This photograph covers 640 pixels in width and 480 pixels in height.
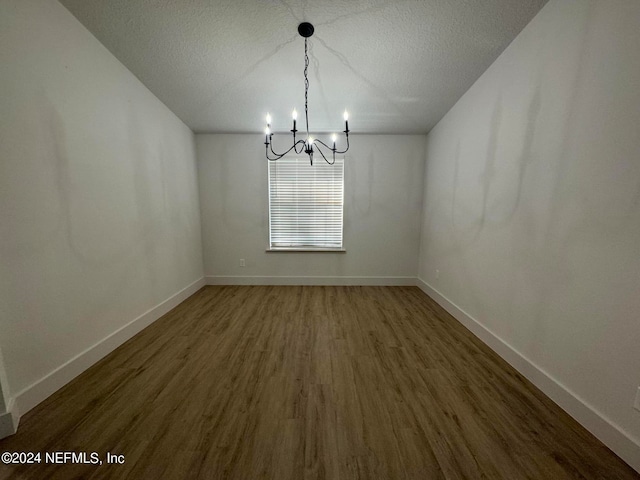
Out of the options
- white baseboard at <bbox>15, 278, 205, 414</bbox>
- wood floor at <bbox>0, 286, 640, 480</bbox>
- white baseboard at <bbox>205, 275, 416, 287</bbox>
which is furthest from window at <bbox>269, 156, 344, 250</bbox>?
white baseboard at <bbox>15, 278, 205, 414</bbox>

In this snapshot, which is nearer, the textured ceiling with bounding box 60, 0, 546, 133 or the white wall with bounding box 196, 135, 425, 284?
the textured ceiling with bounding box 60, 0, 546, 133

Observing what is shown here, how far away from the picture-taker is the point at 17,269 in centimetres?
138

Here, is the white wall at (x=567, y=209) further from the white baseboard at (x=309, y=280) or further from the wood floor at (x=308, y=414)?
the white baseboard at (x=309, y=280)

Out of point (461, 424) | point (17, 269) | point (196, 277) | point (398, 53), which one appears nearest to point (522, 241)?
point (461, 424)

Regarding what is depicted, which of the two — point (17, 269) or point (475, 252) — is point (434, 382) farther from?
point (17, 269)

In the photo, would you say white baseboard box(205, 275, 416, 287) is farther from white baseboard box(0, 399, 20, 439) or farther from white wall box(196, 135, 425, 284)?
white baseboard box(0, 399, 20, 439)

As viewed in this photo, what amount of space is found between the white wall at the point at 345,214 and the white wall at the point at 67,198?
1.08 meters

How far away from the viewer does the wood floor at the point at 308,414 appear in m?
1.13

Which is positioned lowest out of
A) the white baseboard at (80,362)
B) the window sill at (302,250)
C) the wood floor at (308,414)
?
the wood floor at (308,414)

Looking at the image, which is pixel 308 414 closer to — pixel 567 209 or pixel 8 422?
pixel 8 422

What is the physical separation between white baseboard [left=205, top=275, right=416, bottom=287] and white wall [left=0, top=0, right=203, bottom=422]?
1256 millimetres

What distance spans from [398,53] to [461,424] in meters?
3.04

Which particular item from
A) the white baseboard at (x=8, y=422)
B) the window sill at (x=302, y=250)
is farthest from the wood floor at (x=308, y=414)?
the window sill at (x=302, y=250)

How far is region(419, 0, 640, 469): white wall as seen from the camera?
3.97ft
